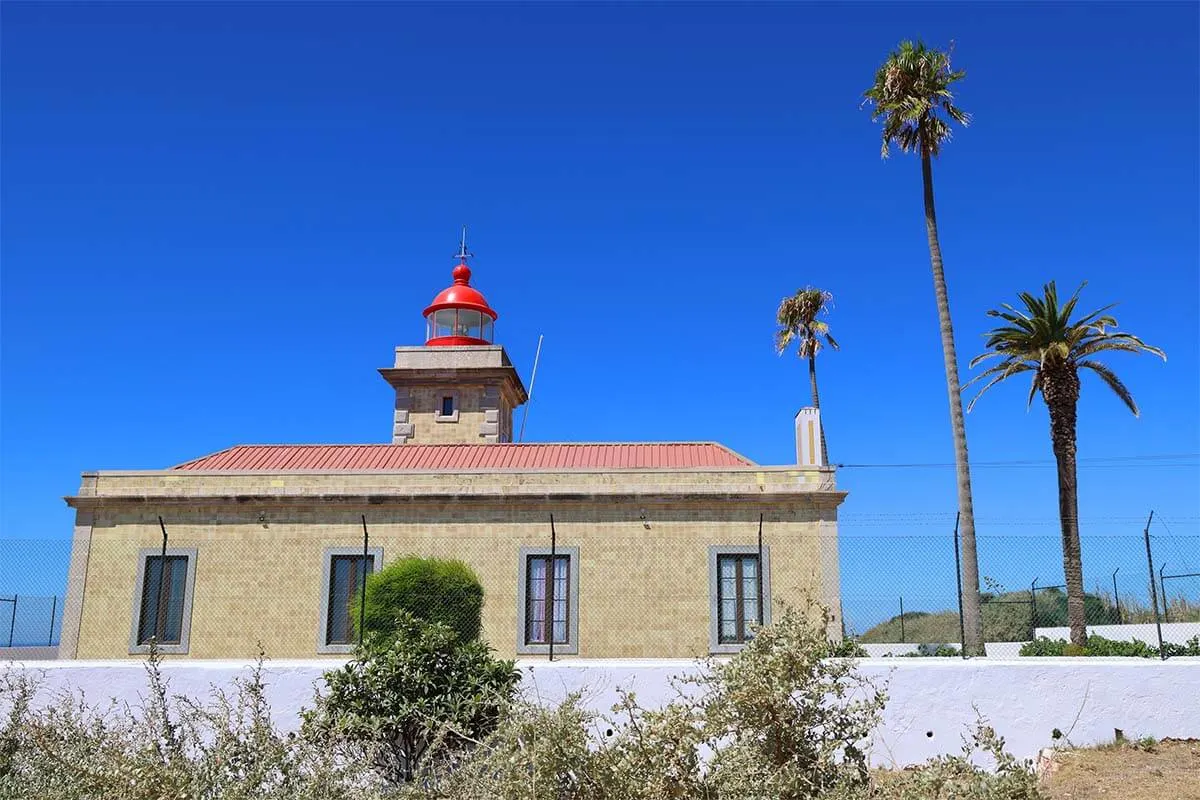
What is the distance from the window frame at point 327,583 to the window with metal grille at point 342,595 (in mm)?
35

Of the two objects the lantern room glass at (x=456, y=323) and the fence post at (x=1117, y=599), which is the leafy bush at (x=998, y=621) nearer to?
the fence post at (x=1117, y=599)

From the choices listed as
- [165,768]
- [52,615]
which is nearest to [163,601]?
[52,615]

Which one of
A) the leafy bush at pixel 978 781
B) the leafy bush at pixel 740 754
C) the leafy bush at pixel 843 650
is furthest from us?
the leafy bush at pixel 843 650

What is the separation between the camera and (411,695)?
8219 mm

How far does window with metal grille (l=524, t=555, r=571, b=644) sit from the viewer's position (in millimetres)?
16672

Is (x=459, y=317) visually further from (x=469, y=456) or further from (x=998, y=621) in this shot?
(x=998, y=621)

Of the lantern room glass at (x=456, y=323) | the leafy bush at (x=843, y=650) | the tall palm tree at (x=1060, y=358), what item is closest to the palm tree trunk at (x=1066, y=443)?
the tall palm tree at (x=1060, y=358)

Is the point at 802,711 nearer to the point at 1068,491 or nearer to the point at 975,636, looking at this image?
the point at 975,636

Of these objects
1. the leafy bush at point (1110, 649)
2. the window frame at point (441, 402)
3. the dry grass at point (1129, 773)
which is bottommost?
the dry grass at point (1129, 773)

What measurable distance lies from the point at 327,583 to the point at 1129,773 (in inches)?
507

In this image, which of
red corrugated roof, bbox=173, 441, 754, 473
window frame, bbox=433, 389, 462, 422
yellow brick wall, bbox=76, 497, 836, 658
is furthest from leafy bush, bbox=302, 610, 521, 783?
window frame, bbox=433, 389, 462, 422

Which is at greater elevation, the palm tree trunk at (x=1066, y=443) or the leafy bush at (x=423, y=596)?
the palm tree trunk at (x=1066, y=443)

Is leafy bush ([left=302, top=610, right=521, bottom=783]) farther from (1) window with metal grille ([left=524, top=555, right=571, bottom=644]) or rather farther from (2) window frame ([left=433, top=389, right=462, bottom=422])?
(2) window frame ([left=433, top=389, right=462, bottom=422])

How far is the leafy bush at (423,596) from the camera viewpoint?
14.7 metres
